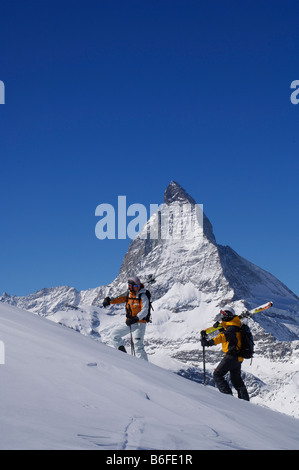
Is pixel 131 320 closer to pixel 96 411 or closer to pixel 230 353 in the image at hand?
pixel 230 353

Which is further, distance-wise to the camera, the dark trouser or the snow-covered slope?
the dark trouser

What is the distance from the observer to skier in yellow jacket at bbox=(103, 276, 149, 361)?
1276cm

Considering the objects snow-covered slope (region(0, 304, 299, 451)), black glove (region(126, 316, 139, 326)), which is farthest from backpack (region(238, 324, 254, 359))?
snow-covered slope (region(0, 304, 299, 451))

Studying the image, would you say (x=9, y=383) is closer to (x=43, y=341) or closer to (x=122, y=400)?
(x=122, y=400)

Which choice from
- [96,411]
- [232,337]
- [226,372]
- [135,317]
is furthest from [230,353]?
[96,411]

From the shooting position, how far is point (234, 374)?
11.2m

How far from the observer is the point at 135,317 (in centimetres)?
1275

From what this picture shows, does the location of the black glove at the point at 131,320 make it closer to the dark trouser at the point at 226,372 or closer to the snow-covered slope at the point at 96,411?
the dark trouser at the point at 226,372

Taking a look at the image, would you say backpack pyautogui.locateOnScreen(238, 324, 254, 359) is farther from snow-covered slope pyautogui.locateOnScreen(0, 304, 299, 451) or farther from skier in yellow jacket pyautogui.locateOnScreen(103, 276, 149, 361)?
snow-covered slope pyautogui.locateOnScreen(0, 304, 299, 451)

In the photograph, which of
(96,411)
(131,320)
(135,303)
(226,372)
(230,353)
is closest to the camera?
(96,411)

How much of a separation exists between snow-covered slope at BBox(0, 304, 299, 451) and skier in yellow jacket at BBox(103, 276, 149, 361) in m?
5.46

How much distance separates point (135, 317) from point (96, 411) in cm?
817
